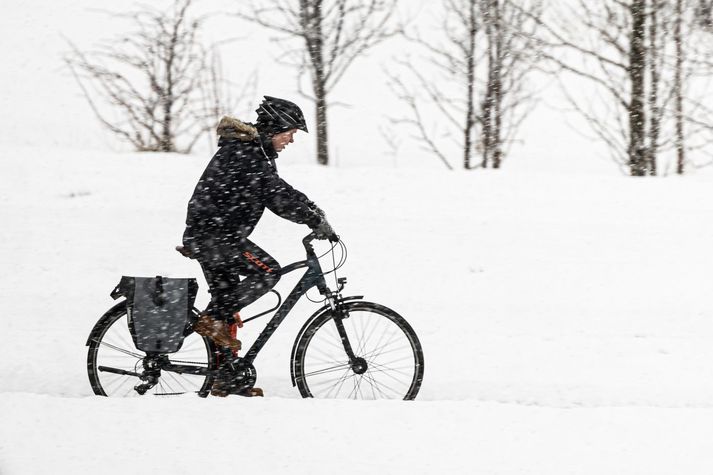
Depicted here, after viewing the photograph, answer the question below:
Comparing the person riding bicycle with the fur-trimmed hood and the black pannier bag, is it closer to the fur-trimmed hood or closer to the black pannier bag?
the fur-trimmed hood

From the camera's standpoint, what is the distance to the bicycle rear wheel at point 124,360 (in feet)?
15.8

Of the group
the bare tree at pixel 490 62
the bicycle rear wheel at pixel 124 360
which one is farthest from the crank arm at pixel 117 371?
the bare tree at pixel 490 62

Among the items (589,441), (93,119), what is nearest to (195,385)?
(589,441)

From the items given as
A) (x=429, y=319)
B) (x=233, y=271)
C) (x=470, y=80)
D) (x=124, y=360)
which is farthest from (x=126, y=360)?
(x=470, y=80)

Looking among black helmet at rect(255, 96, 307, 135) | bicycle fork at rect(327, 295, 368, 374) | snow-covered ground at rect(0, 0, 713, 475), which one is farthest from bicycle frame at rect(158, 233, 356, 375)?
black helmet at rect(255, 96, 307, 135)

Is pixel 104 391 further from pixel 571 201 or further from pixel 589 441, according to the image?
pixel 571 201

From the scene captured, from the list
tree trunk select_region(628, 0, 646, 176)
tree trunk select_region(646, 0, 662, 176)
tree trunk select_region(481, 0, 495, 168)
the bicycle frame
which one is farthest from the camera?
tree trunk select_region(481, 0, 495, 168)

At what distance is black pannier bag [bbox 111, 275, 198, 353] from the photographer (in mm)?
4637

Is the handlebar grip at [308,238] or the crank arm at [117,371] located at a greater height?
the handlebar grip at [308,238]

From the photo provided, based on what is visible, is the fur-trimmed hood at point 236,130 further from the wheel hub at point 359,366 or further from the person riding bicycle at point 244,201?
the wheel hub at point 359,366

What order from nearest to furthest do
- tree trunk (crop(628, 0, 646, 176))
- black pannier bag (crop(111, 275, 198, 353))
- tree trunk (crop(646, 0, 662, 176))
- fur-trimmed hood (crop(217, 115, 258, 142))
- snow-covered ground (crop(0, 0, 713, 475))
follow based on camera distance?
snow-covered ground (crop(0, 0, 713, 475)) < fur-trimmed hood (crop(217, 115, 258, 142)) < black pannier bag (crop(111, 275, 198, 353)) < tree trunk (crop(628, 0, 646, 176)) < tree trunk (crop(646, 0, 662, 176))

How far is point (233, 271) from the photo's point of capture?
15.1 ft

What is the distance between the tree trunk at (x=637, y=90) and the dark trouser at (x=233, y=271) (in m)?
6.98

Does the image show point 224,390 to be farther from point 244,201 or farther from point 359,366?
point 244,201
